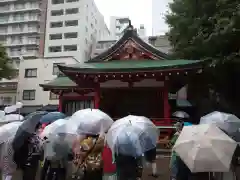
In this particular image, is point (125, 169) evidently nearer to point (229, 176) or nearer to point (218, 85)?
point (229, 176)

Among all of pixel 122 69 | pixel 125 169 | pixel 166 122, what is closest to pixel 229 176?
pixel 125 169

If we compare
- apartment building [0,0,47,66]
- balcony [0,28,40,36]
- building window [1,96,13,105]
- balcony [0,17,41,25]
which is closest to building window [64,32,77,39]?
apartment building [0,0,47,66]

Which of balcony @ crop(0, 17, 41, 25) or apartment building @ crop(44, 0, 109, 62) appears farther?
balcony @ crop(0, 17, 41, 25)

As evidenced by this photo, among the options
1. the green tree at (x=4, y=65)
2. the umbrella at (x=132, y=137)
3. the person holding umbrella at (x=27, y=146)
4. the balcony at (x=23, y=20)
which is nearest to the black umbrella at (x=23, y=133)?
the person holding umbrella at (x=27, y=146)

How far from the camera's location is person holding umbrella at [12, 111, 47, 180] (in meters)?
5.59

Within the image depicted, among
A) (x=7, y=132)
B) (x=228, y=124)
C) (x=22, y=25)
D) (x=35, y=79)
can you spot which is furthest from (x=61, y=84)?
(x=22, y=25)

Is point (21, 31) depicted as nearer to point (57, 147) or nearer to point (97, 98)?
point (97, 98)

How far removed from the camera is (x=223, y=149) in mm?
4438

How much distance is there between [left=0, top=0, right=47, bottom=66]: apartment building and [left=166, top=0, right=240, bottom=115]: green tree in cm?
3735

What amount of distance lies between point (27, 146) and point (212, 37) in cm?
1162

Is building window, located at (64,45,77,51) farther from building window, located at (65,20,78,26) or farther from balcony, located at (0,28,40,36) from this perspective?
balcony, located at (0,28,40,36)

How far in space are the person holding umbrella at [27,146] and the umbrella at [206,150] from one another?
314cm

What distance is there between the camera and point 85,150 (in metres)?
5.19

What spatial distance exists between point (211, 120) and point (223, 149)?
2029 mm
